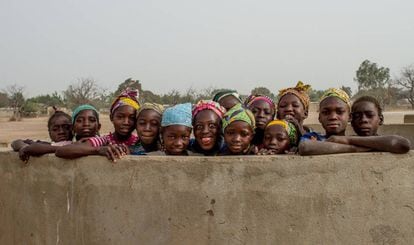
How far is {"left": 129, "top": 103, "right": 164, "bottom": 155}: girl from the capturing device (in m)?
3.53

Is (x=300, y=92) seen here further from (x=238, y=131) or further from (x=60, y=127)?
(x=60, y=127)

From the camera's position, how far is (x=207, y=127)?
11.0 ft

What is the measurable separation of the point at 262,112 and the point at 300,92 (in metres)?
0.54

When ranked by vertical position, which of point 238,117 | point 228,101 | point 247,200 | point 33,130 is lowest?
point 33,130

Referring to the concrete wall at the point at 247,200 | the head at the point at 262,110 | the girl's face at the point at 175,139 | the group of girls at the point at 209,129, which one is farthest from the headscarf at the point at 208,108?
the concrete wall at the point at 247,200

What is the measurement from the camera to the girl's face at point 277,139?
3377 mm

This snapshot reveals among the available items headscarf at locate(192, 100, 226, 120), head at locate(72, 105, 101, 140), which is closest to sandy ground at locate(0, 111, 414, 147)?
head at locate(72, 105, 101, 140)

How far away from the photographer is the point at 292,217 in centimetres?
257

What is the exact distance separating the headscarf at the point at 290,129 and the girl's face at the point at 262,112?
0.31m

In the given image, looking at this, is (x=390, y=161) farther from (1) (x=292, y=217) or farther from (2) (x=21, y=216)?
(2) (x=21, y=216)

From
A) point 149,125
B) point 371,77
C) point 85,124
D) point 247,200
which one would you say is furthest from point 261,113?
point 371,77

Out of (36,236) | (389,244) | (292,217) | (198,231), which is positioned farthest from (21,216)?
(389,244)

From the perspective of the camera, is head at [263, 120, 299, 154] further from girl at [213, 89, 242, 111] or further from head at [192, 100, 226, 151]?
girl at [213, 89, 242, 111]

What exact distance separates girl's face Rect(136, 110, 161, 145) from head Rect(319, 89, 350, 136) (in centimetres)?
129
